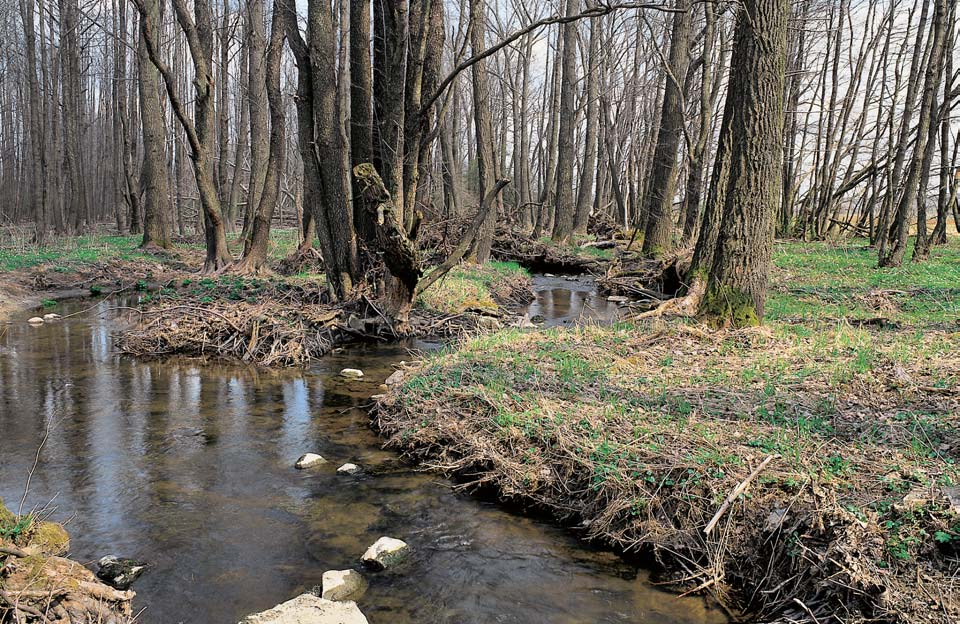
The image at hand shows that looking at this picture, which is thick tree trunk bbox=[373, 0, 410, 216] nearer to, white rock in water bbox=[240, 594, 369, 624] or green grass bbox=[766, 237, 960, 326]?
green grass bbox=[766, 237, 960, 326]

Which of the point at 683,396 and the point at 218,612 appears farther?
the point at 683,396

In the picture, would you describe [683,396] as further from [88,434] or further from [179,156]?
[179,156]

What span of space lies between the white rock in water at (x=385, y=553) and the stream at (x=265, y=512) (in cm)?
8

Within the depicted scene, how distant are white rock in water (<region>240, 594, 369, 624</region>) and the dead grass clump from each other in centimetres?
170

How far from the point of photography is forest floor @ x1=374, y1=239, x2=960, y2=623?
3.29m

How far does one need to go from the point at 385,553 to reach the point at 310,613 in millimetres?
745

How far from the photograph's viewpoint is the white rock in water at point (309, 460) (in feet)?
17.7

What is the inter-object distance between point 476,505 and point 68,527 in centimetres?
276

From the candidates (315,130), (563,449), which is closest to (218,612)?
(563,449)

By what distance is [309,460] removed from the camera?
5.45m

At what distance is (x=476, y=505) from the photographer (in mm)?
4805

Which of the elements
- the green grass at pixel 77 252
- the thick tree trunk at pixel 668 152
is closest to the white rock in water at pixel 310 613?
the green grass at pixel 77 252

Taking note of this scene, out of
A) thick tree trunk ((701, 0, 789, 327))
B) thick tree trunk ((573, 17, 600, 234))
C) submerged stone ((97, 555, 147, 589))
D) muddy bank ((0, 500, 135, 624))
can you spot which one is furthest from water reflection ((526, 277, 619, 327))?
muddy bank ((0, 500, 135, 624))

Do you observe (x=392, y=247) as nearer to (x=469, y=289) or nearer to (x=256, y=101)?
(x=469, y=289)
